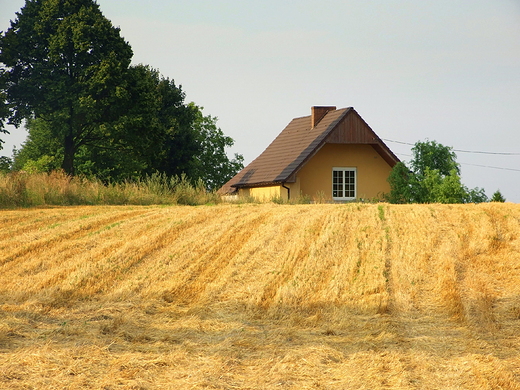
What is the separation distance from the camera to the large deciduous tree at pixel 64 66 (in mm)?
35875

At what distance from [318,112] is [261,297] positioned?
2393cm

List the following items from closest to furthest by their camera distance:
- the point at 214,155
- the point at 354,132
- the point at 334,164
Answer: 1. the point at 354,132
2. the point at 334,164
3. the point at 214,155

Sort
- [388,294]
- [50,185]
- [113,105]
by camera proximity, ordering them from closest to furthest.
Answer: [388,294] → [50,185] → [113,105]

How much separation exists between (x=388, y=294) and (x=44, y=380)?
6.42m

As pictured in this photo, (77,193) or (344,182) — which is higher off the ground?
(344,182)

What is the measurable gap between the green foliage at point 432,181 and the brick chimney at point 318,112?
21.5 feet

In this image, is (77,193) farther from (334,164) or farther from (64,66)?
(64,66)

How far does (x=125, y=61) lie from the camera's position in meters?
36.5

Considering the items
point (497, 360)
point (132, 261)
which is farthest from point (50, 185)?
point (497, 360)

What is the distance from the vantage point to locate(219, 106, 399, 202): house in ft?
103

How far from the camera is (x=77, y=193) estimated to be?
20.8 m

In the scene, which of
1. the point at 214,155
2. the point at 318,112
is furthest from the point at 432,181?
the point at 214,155

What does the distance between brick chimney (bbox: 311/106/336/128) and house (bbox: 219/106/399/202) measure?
13.9 inches

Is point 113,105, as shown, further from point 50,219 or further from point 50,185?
point 50,219
